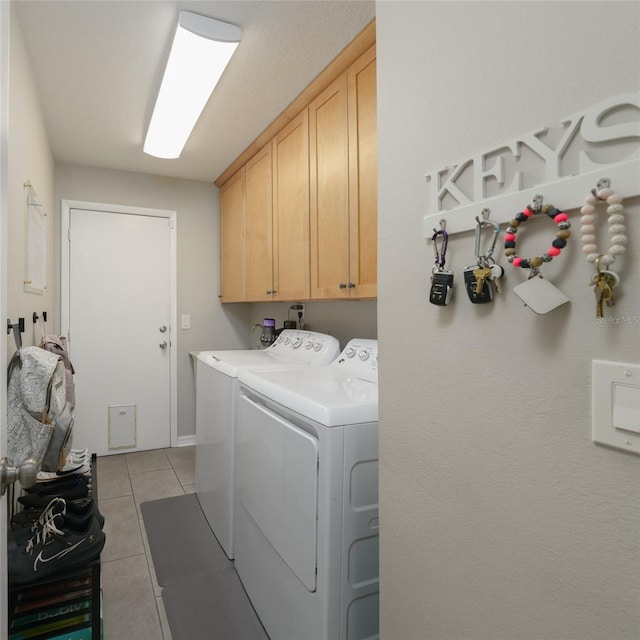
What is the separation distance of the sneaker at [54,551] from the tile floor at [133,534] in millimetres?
523

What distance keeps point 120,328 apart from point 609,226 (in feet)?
11.9

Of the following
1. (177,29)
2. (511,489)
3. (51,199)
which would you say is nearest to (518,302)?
(511,489)

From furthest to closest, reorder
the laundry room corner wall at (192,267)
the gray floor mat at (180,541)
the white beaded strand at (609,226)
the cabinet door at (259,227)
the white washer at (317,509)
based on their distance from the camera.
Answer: the laundry room corner wall at (192,267)
the cabinet door at (259,227)
the gray floor mat at (180,541)
the white washer at (317,509)
the white beaded strand at (609,226)

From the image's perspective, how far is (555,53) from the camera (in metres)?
0.60

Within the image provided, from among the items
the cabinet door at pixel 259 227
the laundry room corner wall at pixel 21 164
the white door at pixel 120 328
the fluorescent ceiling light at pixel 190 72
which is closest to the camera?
the laundry room corner wall at pixel 21 164

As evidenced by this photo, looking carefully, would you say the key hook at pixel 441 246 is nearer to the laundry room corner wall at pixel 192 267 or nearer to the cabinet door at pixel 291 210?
the cabinet door at pixel 291 210

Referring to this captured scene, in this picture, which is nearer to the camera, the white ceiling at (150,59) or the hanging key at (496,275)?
the hanging key at (496,275)

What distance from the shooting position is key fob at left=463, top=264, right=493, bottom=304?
0.69 m

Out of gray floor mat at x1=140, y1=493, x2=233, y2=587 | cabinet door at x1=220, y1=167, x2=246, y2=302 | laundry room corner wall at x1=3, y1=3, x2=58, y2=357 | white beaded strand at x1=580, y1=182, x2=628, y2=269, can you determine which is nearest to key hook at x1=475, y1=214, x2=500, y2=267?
white beaded strand at x1=580, y1=182, x2=628, y2=269

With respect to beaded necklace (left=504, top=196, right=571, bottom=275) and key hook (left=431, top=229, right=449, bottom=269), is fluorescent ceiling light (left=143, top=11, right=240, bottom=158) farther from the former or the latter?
beaded necklace (left=504, top=196, right=571, bottom=275)

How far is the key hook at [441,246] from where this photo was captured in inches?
30.5

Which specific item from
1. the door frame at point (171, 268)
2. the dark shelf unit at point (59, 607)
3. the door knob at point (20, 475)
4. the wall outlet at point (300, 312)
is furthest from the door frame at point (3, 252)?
the door frame at point (171, 268)

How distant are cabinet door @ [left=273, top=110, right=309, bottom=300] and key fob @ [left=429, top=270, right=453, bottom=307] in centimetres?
144

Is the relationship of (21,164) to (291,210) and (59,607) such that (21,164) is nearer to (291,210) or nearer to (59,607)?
(291,210)
